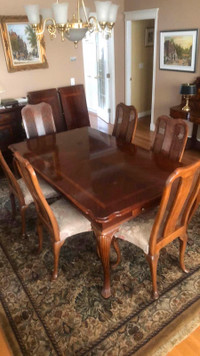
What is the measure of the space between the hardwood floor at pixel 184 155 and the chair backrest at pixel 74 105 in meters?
0.95

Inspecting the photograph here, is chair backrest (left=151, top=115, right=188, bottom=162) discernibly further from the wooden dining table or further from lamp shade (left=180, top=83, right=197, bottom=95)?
lamp shade (left=180, top=83, right=197, bottom=95)

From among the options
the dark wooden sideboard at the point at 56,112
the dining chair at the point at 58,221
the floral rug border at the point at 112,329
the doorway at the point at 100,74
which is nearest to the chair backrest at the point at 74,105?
the dark wooden sideboard at the point at 56,112

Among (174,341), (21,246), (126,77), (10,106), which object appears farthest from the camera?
(126,77)

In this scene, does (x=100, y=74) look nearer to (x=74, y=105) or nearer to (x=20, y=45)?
(x=74, y=105)

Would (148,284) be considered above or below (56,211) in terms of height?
below

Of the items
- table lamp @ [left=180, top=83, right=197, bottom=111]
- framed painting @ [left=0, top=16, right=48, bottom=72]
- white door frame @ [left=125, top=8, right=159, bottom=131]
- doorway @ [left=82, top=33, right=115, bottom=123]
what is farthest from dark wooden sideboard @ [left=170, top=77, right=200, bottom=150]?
framed painting @ [left=0, top=16, right=48, bottom=72]

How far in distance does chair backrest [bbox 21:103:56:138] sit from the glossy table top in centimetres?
26

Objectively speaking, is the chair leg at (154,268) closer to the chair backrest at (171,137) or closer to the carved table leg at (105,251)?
the carved table leg at (105,251)

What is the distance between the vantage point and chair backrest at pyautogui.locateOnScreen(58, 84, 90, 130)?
461cm

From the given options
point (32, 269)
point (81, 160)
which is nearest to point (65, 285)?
point (32, 269)

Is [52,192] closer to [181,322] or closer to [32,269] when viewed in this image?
[32,269]

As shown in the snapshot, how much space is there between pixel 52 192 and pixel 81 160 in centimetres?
46

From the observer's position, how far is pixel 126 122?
299 centimetres

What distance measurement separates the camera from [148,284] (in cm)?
209
